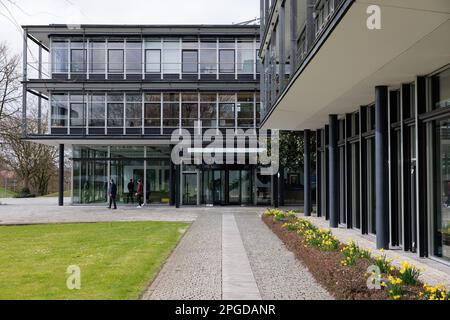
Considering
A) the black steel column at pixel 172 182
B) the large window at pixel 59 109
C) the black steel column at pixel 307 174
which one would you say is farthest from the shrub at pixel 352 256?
the large window at pixel 59 109

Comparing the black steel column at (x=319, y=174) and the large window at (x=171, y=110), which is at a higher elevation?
the large window at (x=171, y=110)

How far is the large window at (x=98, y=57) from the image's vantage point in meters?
32.1

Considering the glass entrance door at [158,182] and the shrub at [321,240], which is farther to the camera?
the glass entrance door at [158,182]

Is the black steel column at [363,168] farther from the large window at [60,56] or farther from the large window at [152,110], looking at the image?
the large window at [60,56]

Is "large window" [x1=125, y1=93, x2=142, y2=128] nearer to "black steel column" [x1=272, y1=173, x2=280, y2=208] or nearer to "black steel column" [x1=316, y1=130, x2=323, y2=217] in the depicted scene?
"black steel column" [x1=272, y1=173, x2=280, y2=208]

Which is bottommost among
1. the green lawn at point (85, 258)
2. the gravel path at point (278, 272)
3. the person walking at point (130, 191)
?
the gravel path at point (278, 272)

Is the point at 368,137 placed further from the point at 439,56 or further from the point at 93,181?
the point at 93,181

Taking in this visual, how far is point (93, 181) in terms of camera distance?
33250 mm

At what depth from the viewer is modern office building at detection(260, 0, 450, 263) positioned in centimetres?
812

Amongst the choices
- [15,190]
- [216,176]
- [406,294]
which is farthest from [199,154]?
[15,190]

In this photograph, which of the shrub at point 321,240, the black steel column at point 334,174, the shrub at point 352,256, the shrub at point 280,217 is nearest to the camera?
the shrub at point 352,256

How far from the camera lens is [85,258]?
11.4 metres

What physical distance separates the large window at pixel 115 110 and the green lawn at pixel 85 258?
43.0 feet

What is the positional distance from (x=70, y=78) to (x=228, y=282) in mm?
25914
